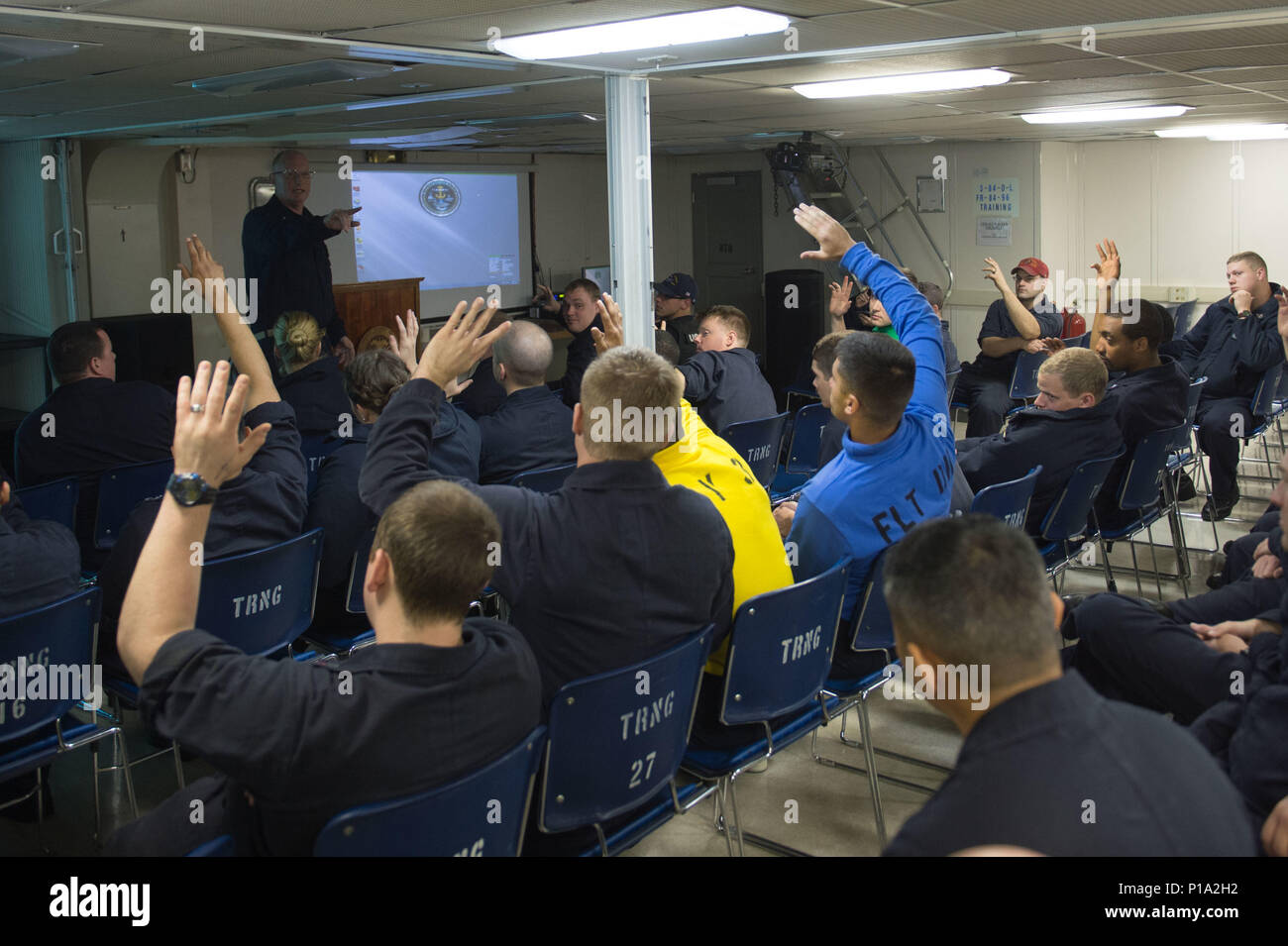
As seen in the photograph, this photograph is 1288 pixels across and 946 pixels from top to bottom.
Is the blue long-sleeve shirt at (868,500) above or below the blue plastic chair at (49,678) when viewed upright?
above

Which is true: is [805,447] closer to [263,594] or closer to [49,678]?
[263,594]

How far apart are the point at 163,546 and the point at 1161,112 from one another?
714 centimetres

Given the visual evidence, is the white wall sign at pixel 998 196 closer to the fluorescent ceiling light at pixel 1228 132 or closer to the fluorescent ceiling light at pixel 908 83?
the fluorescent ceiling light at pixel 1228 132

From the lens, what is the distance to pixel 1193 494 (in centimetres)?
669

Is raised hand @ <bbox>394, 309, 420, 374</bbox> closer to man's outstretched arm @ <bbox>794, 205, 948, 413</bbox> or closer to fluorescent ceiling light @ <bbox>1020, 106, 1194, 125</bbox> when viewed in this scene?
man's outstretched arm @ <bbox>794, 205, 948, 413</bbox>

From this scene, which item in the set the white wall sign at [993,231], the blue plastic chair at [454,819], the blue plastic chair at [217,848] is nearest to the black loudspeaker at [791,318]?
the white wall sign at [993,231]

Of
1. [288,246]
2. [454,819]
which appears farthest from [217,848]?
[288,246]

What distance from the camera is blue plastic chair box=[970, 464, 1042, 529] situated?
12.2 feet

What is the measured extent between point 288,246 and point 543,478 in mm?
3501

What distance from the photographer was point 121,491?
4402mm

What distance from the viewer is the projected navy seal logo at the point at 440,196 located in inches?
406

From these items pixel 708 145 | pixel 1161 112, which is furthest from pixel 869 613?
pixel 708 145

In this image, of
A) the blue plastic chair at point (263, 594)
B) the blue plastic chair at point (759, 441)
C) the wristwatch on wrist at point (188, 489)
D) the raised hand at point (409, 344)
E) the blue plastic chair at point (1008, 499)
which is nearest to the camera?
the wristwatch on wrist at point (188, 489)

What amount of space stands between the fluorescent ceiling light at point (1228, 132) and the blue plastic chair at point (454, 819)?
8498 millimetres
